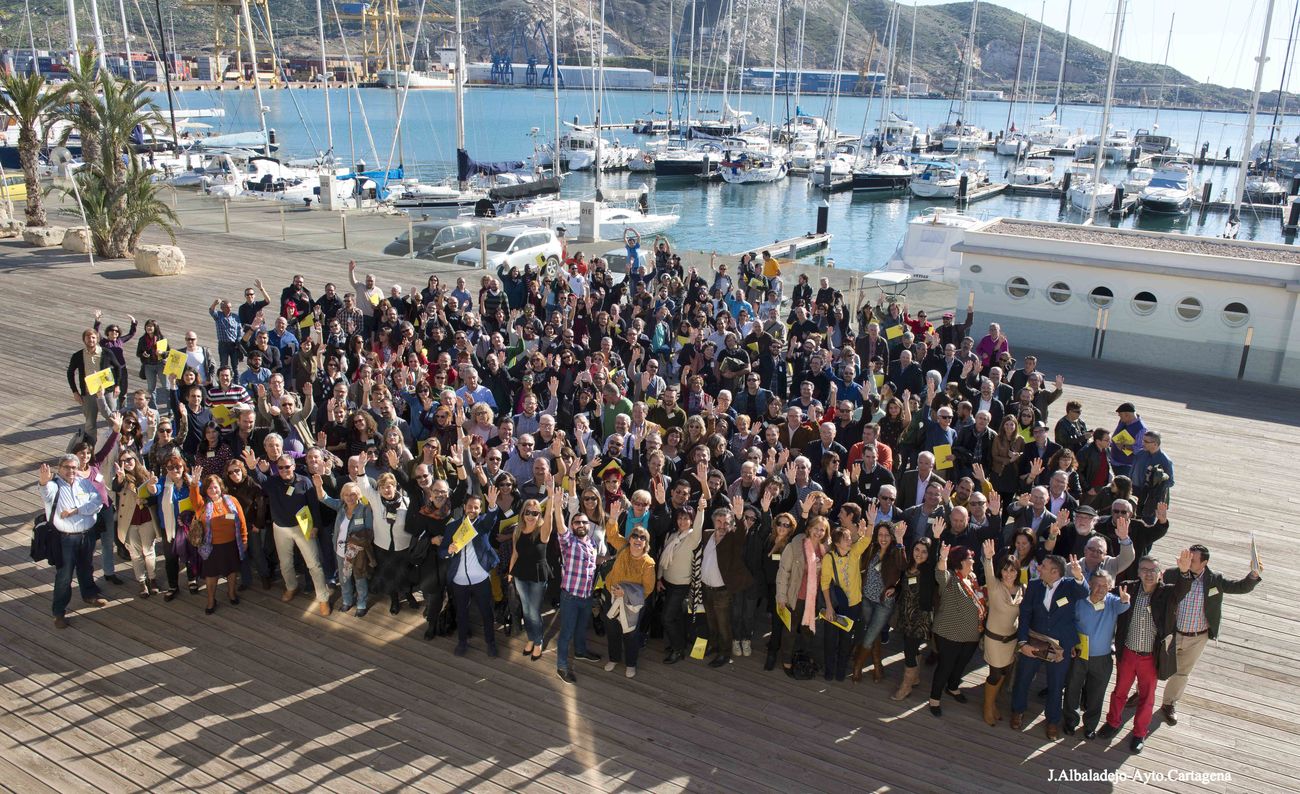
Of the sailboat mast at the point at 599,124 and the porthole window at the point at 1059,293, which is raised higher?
the sailboat mast at the point at 599,124

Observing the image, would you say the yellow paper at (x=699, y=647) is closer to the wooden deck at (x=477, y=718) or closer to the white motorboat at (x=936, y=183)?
the wooden deck at (x=477, y=718)

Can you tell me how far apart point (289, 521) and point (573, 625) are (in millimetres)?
2719

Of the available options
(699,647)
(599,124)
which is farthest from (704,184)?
(699,647)

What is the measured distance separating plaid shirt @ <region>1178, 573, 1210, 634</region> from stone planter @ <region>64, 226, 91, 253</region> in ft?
80.6

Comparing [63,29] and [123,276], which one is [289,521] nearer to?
[123,276]

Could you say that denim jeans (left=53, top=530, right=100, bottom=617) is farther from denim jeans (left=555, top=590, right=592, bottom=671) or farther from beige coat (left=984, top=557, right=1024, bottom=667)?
beige coat (left=984, top=557, right=1024, bottom=667)

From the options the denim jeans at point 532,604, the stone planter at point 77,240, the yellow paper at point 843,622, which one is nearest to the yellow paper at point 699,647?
the yellow paper at point 843,622

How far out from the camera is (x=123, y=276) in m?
21.5

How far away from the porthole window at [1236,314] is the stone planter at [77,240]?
24.7 m

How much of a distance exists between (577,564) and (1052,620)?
3.45m

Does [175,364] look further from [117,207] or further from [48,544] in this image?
[117,207]

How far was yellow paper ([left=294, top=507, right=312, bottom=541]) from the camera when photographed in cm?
798

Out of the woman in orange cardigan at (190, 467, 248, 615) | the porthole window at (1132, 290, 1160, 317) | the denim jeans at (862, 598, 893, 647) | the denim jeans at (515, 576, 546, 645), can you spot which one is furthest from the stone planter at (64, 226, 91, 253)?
the porthole window at (1132, 290, 1160, 317)

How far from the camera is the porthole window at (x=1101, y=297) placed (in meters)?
16.8
